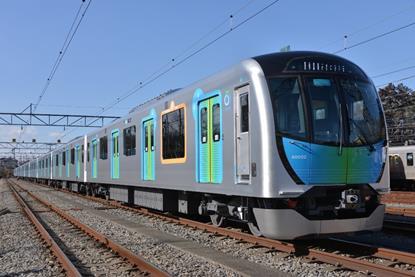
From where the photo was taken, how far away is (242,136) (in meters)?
9.00

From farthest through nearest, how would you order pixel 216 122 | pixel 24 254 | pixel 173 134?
pixel 173 134 → pixel 216 122 → pixel 24 254

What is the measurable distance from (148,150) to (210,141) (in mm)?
4653

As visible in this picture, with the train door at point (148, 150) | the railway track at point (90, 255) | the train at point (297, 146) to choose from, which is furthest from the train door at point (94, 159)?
the train at point (297, 146)

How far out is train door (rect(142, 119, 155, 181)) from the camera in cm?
1441

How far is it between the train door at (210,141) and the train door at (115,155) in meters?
8.35

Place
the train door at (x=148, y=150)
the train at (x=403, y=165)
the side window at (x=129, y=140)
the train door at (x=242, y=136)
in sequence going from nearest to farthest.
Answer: the train door at (x=242, y=136) < the train door at (x=148, y=150) < the side window at (x=129, y=140) < the train at (x=403, y=165)

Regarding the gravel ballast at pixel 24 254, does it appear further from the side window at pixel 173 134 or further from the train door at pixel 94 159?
the train door at pixel 94 159

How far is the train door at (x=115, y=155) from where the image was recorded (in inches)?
743

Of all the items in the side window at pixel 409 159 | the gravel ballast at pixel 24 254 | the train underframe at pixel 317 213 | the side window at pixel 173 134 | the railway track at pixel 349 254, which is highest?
the side window at pixel 173 134

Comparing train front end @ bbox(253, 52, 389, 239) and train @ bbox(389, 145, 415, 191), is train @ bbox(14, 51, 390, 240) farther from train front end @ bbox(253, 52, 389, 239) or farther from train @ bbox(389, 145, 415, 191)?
train @ bbox(389, 145, 415, 191)

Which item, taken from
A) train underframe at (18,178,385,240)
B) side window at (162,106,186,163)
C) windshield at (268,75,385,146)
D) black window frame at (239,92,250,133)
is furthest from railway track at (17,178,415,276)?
side window at (162,106,186,163)

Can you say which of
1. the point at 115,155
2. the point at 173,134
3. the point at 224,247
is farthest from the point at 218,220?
the point at 115,155

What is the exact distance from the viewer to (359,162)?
333 inches

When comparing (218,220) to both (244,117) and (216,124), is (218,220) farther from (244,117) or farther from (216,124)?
(244,117)
